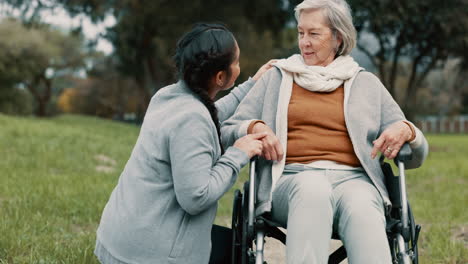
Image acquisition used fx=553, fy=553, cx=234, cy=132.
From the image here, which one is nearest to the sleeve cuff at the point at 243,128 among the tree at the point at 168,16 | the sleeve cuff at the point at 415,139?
the sleeve cuff at the point at 415,139

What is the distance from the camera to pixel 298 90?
8.99ft

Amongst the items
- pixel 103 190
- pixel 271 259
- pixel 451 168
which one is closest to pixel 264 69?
pixel 271 259

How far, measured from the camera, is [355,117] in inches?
104

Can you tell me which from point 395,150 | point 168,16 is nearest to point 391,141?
point 395,150

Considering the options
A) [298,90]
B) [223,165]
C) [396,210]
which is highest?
[298,90]

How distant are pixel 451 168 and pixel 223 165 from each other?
7298 millimetres

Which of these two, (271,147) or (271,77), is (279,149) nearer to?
(271,147)

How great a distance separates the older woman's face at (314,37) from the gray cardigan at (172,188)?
0.82 m

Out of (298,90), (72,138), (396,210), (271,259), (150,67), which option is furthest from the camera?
(150,67)

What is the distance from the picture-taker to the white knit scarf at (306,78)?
8.73 feet

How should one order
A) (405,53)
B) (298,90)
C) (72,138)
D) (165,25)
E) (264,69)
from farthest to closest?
(165,25)
(405,53)
(72,138)
(264,69)
(298,90)

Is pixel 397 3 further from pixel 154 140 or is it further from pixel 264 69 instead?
pixel 154 140

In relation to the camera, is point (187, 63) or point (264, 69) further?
point (264, 69)

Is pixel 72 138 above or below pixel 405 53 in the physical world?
below
